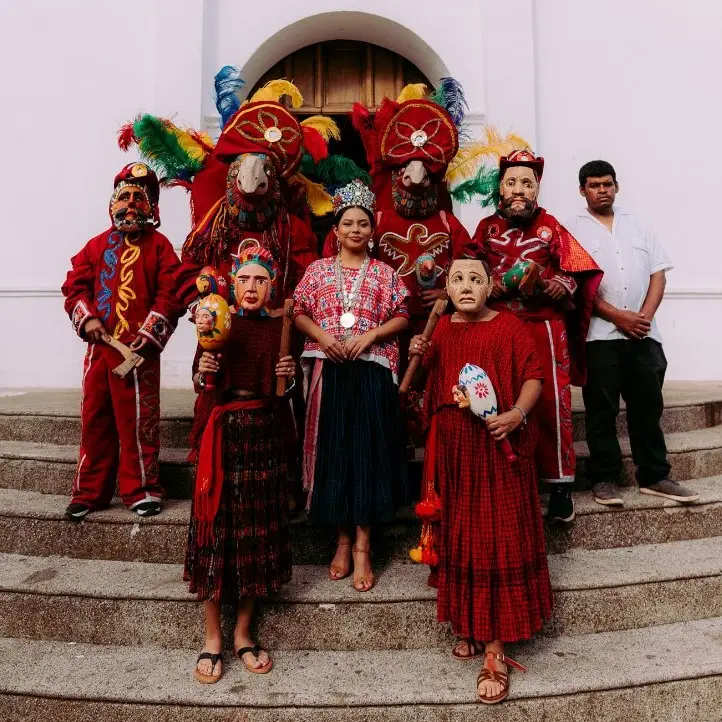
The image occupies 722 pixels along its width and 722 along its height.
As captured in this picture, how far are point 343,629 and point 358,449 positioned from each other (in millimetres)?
746

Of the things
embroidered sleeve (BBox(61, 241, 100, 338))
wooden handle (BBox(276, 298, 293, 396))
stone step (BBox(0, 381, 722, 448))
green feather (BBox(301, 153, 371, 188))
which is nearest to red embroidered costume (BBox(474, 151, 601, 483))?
wooden handle (BBox(276, 298, 293, 396))

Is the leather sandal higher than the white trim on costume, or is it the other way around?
the white trim on costume

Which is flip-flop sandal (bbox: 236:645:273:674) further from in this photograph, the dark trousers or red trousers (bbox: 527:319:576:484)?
the dark trousers

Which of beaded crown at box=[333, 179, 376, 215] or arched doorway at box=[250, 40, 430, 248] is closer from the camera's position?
beaded crown at box=[333, 179, 376, 215]

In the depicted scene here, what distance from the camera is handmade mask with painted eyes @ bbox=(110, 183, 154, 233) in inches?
127

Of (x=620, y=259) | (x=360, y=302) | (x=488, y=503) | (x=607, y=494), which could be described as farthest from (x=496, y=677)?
(x=620, y=259)

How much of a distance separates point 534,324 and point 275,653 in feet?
6.12

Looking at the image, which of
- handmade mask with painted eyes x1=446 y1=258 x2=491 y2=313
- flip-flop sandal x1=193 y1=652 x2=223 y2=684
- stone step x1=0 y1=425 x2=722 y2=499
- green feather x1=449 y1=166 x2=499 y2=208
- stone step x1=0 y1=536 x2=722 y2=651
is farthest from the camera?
green feather x1=449 y1=166 x2=499 y2=208

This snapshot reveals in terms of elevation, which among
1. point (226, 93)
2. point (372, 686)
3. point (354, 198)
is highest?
point (226, 93)

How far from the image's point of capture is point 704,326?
592 centimetres

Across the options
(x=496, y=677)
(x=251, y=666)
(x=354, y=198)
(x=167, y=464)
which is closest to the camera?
(x=496, y=677)

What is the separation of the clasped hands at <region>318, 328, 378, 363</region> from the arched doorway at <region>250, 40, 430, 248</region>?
3.61 meters

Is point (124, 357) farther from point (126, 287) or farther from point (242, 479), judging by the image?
point (242, 479)

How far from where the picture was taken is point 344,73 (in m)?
6.16
